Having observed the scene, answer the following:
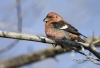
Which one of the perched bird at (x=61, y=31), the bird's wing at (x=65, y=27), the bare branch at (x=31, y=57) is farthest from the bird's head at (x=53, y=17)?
the bare branch at (x=31, y=57)

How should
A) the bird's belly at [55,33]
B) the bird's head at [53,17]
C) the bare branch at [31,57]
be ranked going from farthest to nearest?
1. the bare branch at [31,57]
2. the bird's head at [53,17]
3. the bird's belly at [55,33]

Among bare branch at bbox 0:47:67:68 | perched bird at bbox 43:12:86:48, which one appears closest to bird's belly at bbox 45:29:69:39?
perched bird at bbox 43:12:86:48

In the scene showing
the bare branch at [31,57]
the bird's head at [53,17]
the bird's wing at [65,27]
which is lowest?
the bare branch at [31,57]

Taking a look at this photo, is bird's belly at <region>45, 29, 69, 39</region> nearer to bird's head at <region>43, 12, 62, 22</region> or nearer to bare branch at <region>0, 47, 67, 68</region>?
bird's head at <region>43, 12, 62, 22</region>

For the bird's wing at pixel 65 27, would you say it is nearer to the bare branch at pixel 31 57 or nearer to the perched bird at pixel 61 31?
the perched bird at pixel 61 31

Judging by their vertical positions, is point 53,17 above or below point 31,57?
above

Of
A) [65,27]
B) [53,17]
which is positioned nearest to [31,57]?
[53,17]

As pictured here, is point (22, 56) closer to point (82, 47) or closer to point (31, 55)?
point (31, 55)

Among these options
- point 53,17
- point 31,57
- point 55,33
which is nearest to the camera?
point 55,33

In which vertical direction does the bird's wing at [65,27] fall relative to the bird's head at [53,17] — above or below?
below

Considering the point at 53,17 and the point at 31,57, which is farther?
the point at 31,57

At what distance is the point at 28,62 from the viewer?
6.47m

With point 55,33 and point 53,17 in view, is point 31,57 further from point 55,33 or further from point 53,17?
point 55,33

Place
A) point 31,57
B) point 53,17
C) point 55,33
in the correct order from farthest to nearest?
point 31,57, point 53,17, point 55,33
